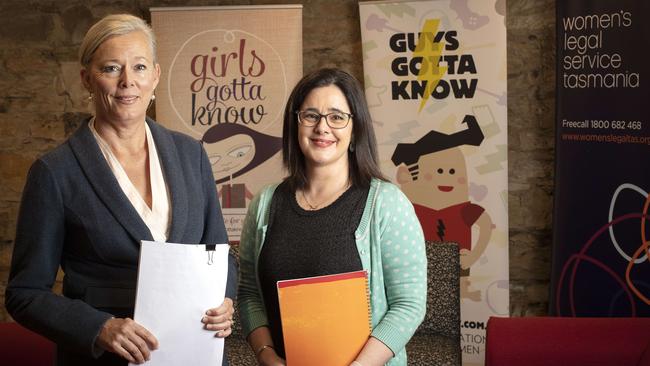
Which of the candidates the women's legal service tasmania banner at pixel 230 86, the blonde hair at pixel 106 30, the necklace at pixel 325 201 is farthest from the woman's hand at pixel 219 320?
the women's legal service tasmania banner at pixel 230 86

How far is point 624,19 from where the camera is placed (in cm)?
355

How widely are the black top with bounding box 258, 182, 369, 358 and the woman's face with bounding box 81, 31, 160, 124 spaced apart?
44 cm

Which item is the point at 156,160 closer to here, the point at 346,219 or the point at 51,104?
the point at 346,219

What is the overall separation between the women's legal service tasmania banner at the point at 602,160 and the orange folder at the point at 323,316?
6.28ft

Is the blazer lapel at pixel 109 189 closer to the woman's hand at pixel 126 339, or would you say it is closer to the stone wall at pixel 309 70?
the woman's hand at pixel 126 339

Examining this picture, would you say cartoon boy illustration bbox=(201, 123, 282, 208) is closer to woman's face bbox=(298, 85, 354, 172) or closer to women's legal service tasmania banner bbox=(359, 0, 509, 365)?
women's legal service tasmania banner bbox=(359, 0, 509, 365)

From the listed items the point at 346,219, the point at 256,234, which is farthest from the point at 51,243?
the point at 346,219

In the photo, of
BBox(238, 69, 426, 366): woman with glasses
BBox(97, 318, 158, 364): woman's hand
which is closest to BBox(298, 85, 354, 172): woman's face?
BBox(238, 69, 426, 366): woman with glasses

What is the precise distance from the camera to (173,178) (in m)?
1.96

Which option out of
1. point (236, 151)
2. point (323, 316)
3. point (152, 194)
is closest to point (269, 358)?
point (323, 316)

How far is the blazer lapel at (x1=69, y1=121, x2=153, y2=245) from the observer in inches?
73.7

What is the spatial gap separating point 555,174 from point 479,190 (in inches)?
16.4

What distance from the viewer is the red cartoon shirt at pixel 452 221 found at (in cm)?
432

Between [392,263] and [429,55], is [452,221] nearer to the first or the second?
Result: [429,55]
